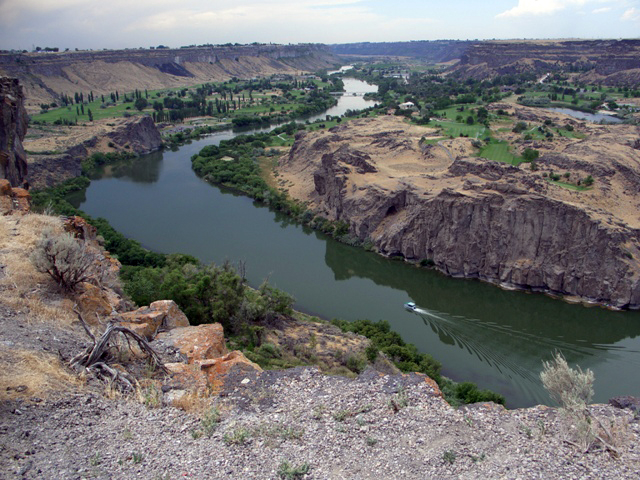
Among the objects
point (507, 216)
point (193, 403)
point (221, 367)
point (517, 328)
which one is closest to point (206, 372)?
point (221, 367)

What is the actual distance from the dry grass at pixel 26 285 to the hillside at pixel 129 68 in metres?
94.4

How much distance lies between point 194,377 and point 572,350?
2242 centimetres

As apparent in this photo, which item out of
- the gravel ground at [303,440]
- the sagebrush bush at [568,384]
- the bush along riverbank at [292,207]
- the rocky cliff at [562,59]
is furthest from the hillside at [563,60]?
the gravel ground at [303,440]

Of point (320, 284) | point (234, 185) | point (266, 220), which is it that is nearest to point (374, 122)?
point (234, 185)

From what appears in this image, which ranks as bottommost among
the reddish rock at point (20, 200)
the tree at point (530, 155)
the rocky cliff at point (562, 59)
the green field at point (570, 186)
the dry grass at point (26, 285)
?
the green field at point (570, 186)

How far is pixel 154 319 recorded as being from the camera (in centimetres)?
1421

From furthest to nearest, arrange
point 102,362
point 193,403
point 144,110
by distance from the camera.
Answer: point 144,110 → point 102,362 → point 193,403

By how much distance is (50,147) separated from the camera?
61812 mm

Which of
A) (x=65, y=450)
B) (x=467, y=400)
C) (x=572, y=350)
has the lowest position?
(x=572, y=350)

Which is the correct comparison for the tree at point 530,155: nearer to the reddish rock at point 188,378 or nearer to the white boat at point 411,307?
the white boat at point 411,307

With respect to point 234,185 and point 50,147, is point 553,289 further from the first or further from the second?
point 50,147

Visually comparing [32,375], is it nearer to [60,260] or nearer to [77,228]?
[60,260]

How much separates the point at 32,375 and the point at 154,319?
474cm

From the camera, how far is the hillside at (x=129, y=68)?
337ft
